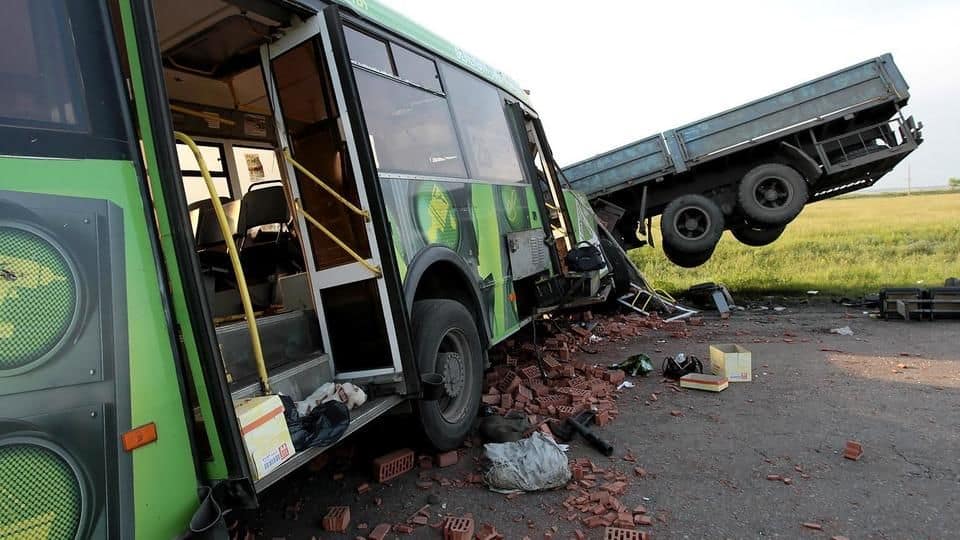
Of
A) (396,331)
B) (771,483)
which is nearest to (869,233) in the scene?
(771,483)

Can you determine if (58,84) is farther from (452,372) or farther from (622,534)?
(622,534)

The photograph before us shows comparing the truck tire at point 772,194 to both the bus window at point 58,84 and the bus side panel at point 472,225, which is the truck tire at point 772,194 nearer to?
the bus side panel at point 472,225

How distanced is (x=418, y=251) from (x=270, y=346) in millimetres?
1063

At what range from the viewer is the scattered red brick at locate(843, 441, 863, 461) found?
3389 millimetres

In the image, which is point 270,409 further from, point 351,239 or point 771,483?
point 771,483

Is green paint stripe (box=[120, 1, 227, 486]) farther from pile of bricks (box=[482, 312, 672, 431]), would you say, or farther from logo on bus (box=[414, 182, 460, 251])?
pile of bricks (box=[482, 312, 672, 431])

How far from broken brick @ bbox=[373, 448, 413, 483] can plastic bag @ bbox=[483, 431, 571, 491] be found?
1.77 ft

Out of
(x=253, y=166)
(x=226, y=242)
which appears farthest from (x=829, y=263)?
(x=226, y=242)

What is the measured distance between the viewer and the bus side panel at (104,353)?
1.57 meters

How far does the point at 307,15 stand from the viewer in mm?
3043

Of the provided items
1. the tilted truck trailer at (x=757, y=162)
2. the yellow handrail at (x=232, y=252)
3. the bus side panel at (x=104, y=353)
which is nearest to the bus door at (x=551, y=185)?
the tilted truck trailer at (x=757, y=162)

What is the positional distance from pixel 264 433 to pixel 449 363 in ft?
5.20

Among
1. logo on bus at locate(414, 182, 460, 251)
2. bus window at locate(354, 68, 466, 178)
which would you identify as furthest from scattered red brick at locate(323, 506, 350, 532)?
bus window at locate(354, 68, 466, 178)

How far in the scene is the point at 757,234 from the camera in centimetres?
1046
